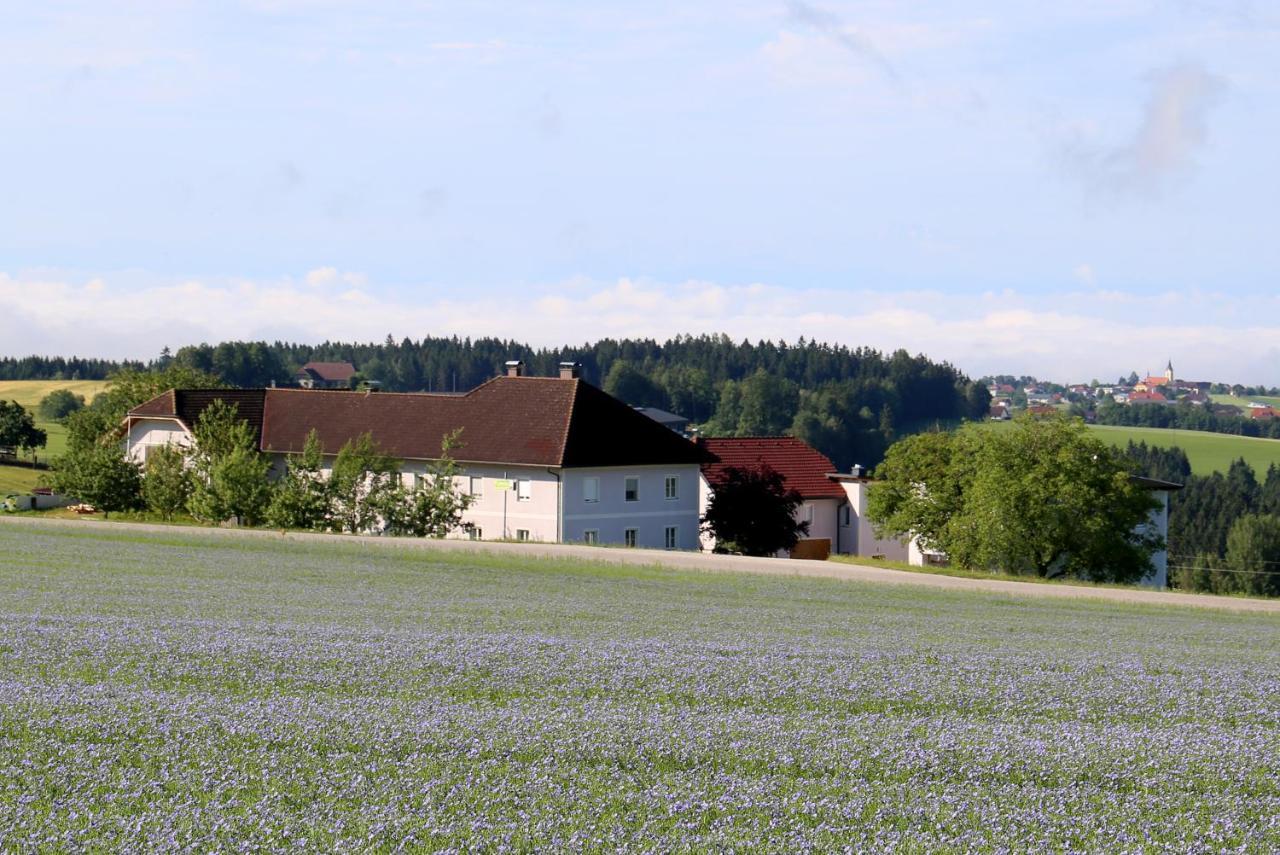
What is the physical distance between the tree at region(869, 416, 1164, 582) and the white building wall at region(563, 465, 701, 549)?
13658 mm

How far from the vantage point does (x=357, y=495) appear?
60906mm

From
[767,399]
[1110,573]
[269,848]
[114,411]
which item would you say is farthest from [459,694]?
[767,399]

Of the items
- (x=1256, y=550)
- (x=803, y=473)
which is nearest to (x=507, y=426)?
(x=803, y=473)

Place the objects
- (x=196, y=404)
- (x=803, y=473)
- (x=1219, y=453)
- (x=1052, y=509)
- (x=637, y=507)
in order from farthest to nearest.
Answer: (x=1219, y=453)
(x=803, y=473)
(x=196, y=404)
(x=637, y=507)
(x=1052, y=509)

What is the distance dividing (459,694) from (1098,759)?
6185mm

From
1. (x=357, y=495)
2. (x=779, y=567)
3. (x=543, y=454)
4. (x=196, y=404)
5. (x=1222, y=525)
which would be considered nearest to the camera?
(x=779, y=567)

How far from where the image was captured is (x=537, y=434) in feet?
221

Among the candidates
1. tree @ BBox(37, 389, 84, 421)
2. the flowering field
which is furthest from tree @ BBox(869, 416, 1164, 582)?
tree @ BBox(37, 389, 84, 421)

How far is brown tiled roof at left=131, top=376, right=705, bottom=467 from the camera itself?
66812mm

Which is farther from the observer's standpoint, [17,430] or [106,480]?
[17,430]

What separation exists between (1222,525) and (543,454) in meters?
97.2

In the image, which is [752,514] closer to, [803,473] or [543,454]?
[803,473]

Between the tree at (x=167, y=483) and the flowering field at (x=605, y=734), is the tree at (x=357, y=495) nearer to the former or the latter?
the tree at (x=167, y=483)

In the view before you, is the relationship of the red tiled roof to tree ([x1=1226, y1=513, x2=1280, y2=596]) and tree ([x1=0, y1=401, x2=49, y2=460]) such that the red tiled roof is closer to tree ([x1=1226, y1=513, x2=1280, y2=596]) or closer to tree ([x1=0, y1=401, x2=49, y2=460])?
tree ([x1=1226, y1=513, x2=1280, y2=596])
